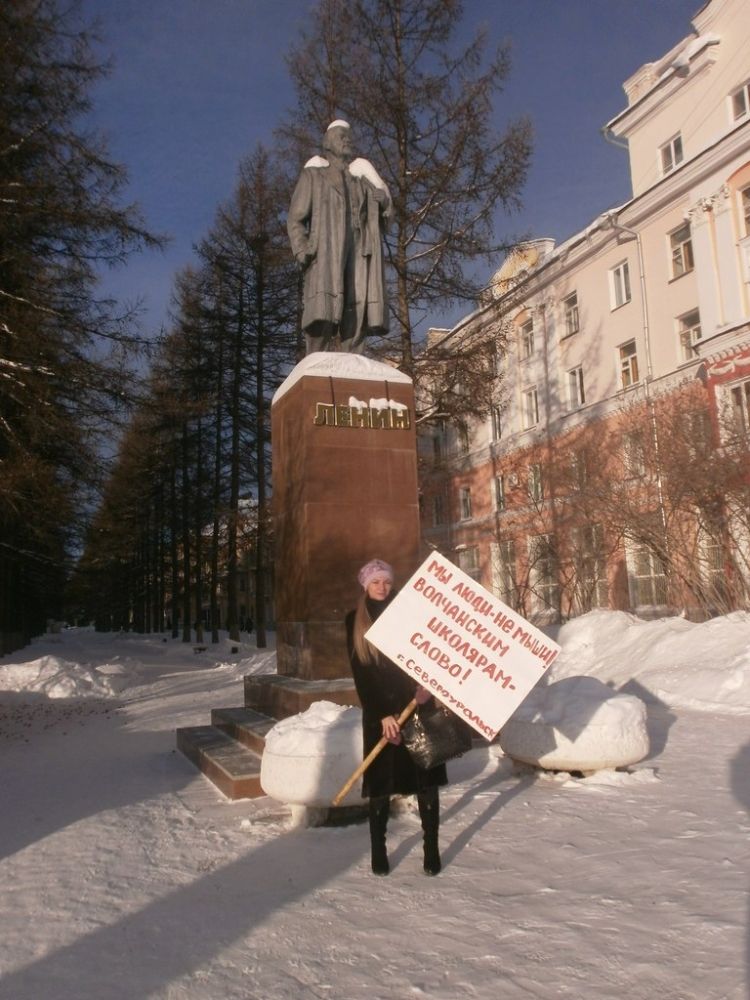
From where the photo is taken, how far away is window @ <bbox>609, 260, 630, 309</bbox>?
997 inches

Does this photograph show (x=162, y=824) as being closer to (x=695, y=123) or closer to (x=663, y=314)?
(x=663, y=314)

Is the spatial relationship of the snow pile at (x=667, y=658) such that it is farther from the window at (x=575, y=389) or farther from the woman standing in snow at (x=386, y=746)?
the window at (x=575, y=389)

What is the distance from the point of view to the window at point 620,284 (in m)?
25.3

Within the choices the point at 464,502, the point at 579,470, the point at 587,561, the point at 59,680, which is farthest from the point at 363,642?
the point at 464,502

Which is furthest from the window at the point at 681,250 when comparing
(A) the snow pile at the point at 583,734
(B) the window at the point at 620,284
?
(A) the snow pile at the point at 583,734

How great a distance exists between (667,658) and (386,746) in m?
7.37

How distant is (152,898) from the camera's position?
3645 millimetres

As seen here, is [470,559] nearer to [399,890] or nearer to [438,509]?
[438,509]

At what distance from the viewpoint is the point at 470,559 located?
108ft

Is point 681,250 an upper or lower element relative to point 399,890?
upper

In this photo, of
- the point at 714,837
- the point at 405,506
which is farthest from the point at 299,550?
the point at 714,837

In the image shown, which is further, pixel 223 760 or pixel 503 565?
pixel 503 565

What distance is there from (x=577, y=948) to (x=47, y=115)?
14214mm

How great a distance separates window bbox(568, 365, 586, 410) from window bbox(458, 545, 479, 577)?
7598 mm
